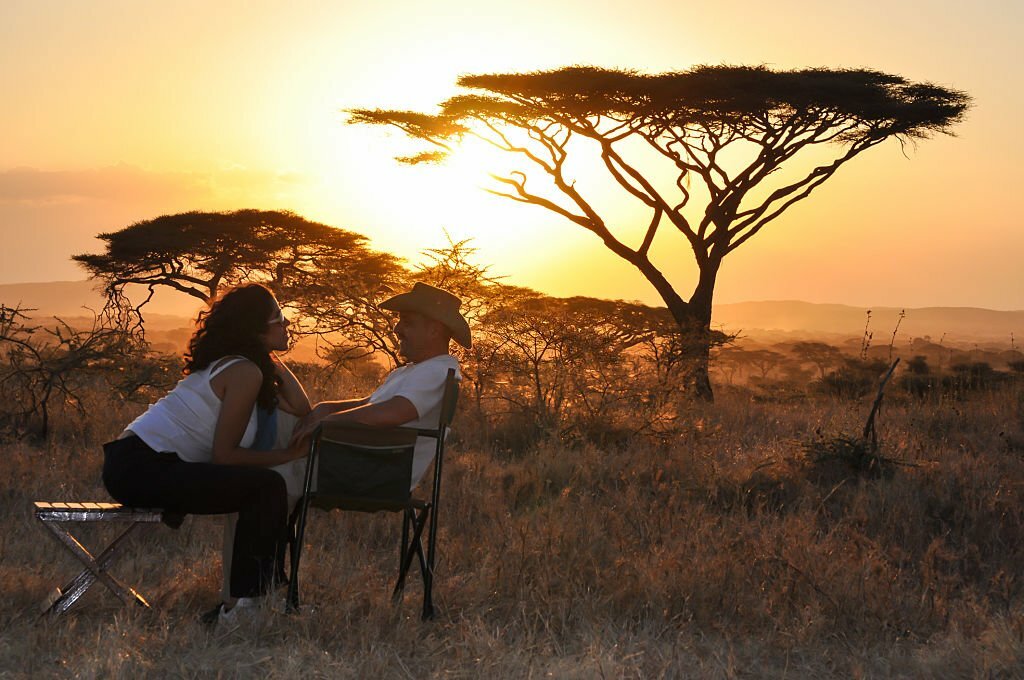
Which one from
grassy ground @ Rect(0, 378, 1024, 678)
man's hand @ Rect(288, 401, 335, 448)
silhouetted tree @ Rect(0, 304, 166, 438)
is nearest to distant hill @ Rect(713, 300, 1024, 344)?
silhouetted tree @ Rect(0, 304, 166, 438)

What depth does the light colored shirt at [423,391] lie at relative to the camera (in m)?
4.14

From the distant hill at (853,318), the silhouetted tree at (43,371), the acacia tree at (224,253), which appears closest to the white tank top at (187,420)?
the silhouetted tree at (43,371)

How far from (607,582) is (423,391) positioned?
1085mm

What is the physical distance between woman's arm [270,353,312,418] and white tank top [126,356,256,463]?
0.31m

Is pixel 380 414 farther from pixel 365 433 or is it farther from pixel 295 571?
pixel 295 571

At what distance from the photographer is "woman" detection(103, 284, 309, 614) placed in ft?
12.9

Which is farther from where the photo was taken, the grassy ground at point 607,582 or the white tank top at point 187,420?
the white tank top at point 187,420

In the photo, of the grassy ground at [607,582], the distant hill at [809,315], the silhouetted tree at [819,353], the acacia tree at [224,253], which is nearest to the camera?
the grassy ground at [607,582]

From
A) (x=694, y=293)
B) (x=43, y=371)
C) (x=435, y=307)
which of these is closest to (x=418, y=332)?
(x=435, y=307)

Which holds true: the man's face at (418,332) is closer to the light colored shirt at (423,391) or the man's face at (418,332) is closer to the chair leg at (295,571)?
the light colored shirt at (423,391)

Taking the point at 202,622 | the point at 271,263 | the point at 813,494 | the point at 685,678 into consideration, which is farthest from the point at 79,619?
the point at 271,263

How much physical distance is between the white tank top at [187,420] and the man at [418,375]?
342 mm

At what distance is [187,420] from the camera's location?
4.08 meters

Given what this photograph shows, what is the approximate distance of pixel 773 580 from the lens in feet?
14.3
